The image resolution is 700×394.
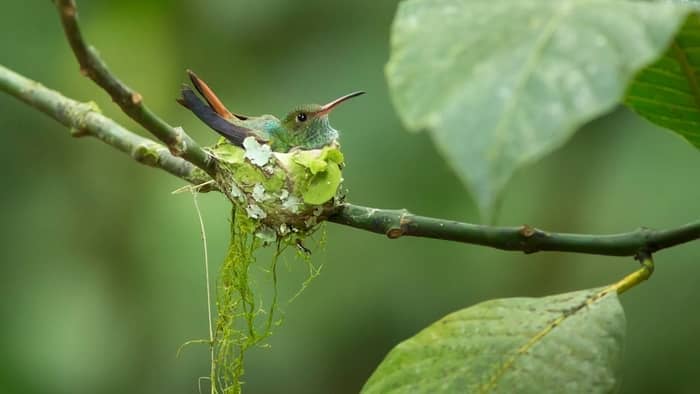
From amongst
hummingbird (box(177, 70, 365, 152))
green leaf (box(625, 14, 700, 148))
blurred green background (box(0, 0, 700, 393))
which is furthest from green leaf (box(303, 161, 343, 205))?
blurred green background (box(0, 0, 700, 393))

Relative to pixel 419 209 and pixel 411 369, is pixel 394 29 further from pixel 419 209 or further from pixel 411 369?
pixel 419 209

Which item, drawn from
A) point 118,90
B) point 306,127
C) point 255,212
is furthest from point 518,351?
point 306,127

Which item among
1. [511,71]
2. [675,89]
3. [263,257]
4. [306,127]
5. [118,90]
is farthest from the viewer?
[263,257]

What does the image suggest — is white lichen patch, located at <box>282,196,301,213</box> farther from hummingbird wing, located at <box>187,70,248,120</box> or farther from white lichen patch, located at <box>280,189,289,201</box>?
hummingbird wing, located at <box>187,70,248,120</box>

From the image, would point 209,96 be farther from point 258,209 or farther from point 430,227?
point 430,227

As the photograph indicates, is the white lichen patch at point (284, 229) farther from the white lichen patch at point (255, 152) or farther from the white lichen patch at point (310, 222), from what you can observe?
the white lichen patch at point (255, 152)

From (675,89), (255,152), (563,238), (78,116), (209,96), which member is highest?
(209,96)
